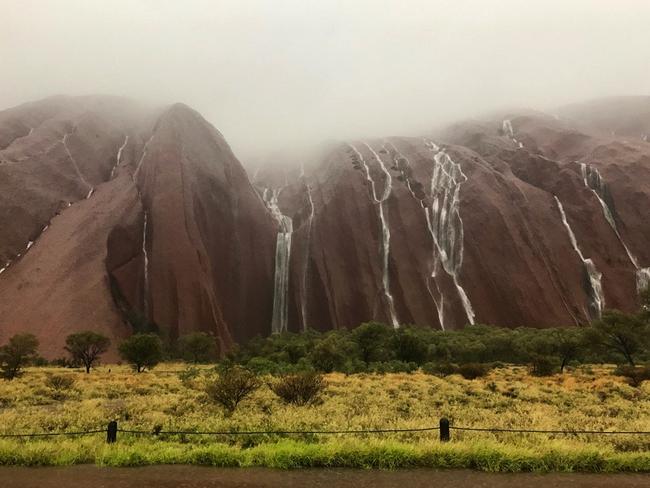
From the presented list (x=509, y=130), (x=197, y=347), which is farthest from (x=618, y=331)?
(x=509, y=130)

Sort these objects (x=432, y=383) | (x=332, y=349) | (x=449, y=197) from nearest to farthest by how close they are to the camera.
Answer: (x=432, y=383), (x=332, y=349), (x=449, y=197)

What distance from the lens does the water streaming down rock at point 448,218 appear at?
70562 mm

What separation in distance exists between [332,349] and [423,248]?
39498 millimetres

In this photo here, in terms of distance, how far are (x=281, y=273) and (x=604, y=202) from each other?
51555 millimetres

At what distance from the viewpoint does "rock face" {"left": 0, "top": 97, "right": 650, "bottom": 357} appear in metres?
61.4

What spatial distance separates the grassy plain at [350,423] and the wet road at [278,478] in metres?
0.39

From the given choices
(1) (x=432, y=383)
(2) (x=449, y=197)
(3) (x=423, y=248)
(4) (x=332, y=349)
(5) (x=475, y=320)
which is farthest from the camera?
(2) (x=449, y=197)

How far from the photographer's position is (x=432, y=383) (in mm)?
26266

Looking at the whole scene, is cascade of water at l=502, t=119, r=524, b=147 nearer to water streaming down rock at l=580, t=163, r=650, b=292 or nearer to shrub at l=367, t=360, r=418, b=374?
water streaming down rock at l=580, t=163, r=650, b=292

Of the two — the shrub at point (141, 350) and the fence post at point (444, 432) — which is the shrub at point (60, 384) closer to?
the shrub at point (141, 350)

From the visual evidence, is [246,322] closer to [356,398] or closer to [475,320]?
[475,320]

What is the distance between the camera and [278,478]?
8938 millimetres

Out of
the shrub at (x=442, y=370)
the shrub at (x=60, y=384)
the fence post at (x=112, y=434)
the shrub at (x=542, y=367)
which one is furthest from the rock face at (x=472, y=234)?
the fence post at (x=112, y=434)

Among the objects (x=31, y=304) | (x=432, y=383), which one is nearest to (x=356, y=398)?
(x=432, y=383)
